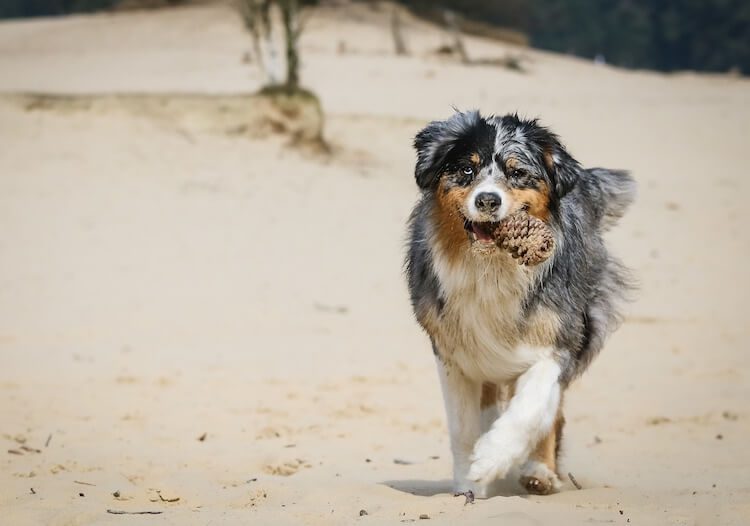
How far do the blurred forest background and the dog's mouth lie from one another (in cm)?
3802

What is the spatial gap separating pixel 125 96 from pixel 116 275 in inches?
192

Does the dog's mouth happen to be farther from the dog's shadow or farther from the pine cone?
the dog's shadow

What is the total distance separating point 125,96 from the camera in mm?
15805

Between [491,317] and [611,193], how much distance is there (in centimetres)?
153

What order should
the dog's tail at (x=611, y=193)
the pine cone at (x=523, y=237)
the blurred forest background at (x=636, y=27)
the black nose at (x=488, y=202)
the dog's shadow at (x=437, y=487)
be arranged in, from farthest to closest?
the blurred forest background at (x=636, y=27)
the dog's tail at (x=611, y=193)
the dog's shadow at (x=437, y=487)
the pine cone at (x=523, y=237)
the black nose at (x=488, y=202)

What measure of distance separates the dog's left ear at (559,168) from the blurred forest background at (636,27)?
37594mm

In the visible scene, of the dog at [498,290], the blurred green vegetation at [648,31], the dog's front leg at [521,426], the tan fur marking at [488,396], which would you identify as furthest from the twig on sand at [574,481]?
the blurred green vegetation at [648,31]

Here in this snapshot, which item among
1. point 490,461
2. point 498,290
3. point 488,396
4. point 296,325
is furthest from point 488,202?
point 296,325

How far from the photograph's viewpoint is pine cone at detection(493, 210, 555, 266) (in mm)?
5172

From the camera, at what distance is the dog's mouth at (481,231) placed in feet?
17.1

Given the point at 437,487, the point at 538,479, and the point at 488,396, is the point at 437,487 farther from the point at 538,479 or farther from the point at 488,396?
the point at 538,479

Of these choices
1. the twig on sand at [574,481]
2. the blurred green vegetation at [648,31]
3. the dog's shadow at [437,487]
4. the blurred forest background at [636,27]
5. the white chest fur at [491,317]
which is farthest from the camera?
the blurred green vegetation at [648,31]

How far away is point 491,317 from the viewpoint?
552 cm

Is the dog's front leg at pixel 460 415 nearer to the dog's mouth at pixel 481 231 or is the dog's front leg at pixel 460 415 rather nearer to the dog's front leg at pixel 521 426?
the dog's front leg at pixel 521 426
